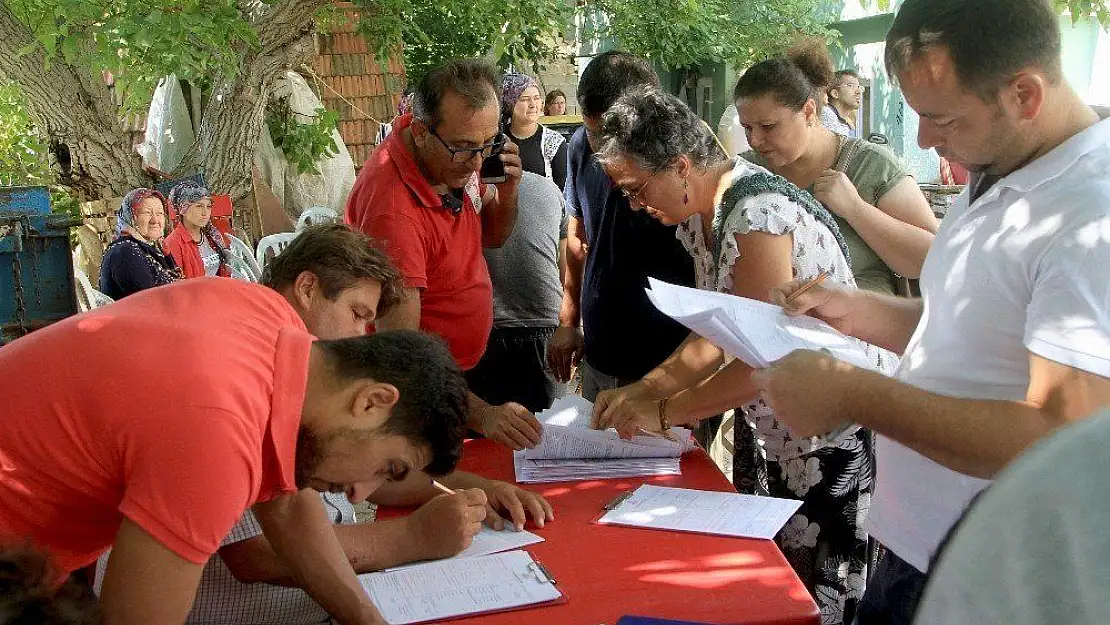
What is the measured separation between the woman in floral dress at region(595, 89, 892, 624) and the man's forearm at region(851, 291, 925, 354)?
242 mm

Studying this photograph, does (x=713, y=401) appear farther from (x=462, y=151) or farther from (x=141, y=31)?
(x=141, y=31)

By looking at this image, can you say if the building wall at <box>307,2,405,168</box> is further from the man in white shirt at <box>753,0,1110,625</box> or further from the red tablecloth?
the man in white shirt at <box>753,0,1110,625</box>

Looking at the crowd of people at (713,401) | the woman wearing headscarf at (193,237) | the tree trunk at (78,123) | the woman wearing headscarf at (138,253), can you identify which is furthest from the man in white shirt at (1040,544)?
the tree trunk at (78,123)

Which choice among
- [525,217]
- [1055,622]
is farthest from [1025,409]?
[525,217]

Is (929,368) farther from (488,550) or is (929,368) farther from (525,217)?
(525,217)

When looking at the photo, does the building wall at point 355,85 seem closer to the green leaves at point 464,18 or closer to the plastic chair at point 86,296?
the green leaves at point 464,18

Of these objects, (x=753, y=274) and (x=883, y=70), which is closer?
(x=753, y=274)

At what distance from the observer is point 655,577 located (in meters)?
1.77

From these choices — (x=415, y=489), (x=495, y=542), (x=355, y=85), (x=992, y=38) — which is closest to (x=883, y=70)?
(x=355, y=85)

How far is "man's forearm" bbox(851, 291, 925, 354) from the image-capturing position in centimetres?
184

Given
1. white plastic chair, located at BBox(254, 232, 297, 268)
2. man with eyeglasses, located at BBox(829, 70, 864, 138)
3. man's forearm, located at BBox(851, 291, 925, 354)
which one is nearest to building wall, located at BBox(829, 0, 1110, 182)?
man with eyeglasses, located at BBox(829, 70, 864, 138)

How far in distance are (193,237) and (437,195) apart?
156 inches

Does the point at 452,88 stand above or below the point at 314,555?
above

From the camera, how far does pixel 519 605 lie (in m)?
1.67
